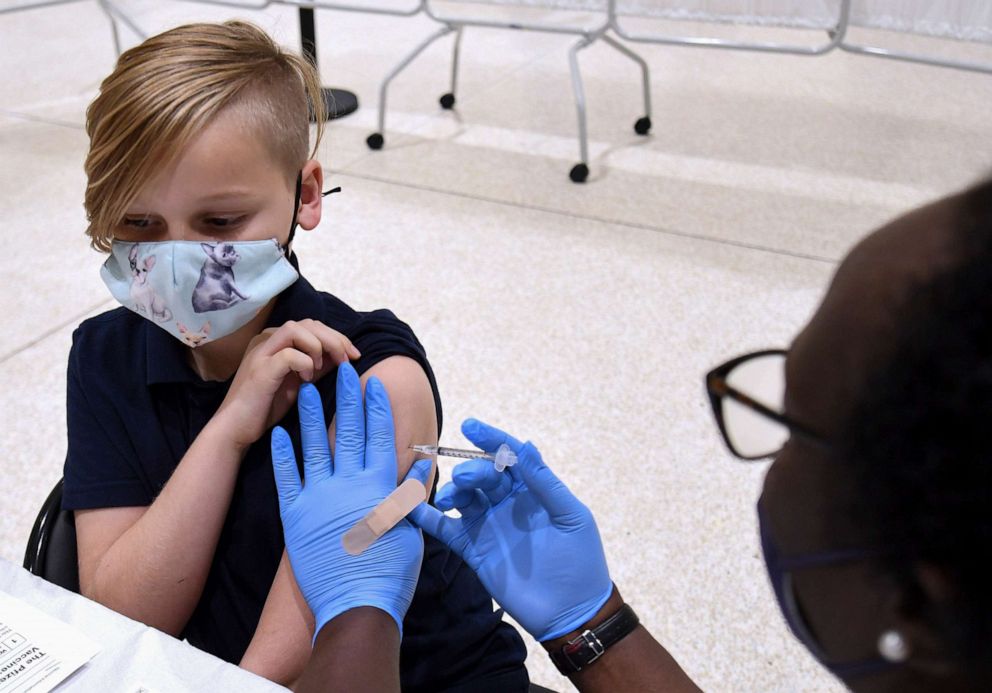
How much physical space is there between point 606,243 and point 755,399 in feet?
7.15

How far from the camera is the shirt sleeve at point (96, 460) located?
3.22 feet

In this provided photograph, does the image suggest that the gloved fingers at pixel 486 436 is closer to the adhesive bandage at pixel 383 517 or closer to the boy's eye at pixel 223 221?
the adhesive bandage at pixel 383 517

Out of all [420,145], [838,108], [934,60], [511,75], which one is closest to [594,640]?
[934,60]

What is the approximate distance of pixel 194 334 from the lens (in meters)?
1.03

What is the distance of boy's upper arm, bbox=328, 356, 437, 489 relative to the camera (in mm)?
994

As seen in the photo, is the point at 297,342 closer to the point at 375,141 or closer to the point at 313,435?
the point at 313,435

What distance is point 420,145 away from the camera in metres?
3.50

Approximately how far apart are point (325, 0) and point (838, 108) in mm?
2194

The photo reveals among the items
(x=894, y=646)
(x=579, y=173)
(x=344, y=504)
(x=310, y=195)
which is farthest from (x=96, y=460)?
(x=579, y=173)

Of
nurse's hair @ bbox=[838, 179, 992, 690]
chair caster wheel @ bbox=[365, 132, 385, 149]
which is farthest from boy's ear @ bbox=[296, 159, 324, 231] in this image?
chair caster wheel @ bbox=[365, 132, 385, 149]

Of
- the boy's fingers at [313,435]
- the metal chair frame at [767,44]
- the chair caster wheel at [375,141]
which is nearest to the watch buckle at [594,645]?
the boy's fingers at [313,435]

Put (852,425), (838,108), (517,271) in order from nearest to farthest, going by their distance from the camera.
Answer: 1. (852,425)
2. (517,271)
3. (838,108)

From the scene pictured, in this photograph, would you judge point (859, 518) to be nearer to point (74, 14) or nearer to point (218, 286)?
point (218, 286)

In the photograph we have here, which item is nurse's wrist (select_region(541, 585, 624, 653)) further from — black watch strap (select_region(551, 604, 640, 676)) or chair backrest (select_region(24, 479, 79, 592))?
Answer: chair backrest (select_region(24, 479, 79, 592))
